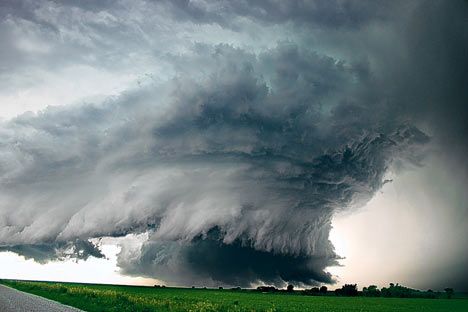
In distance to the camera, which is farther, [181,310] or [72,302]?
Result: [72,302]

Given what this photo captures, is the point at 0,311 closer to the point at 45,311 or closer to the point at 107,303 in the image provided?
the point at 45,311

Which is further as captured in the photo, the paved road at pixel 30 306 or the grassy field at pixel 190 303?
the grassy field at pixel 190 303

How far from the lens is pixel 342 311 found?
73062mm

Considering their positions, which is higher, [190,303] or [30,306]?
[190,303]

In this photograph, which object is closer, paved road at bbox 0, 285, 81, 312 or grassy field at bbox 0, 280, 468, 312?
paved road at bbox 0, 285, 81, 312

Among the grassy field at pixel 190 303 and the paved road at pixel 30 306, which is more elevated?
the grassy field at pixel 190 303

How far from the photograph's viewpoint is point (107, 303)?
58250 mm

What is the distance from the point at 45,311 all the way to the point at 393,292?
186m

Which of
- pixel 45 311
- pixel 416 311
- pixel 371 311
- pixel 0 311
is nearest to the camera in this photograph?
pixel 0 311

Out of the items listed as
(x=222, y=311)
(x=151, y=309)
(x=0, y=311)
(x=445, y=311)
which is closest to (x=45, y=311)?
(x=0, y=311)

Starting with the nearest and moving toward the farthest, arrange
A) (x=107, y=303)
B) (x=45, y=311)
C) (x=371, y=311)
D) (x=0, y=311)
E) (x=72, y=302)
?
(x=0, y=311), (x=45, y=311), (x=107, y=303), (x=72, y=302), (x=371, y=311)

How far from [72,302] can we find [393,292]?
172 meters

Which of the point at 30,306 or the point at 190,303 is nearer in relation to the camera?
the point at 30,306

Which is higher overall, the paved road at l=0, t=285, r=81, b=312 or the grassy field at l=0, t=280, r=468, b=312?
the grassy field at l=0, t=280, r=468, b=312
